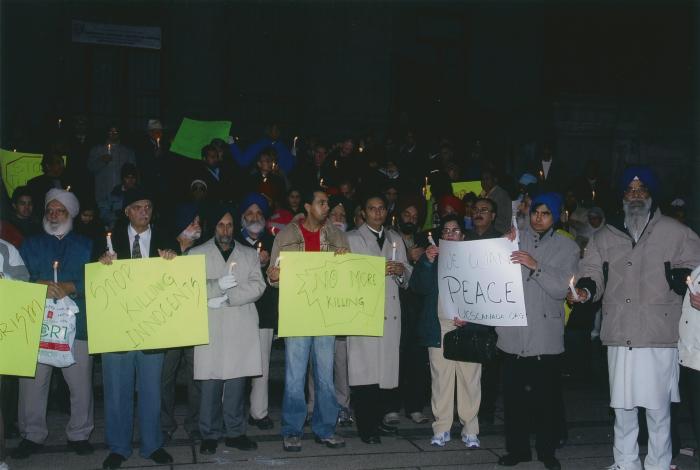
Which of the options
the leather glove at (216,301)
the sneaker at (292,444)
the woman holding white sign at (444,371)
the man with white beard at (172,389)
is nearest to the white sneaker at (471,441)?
the woman holding white sign at (444,371)

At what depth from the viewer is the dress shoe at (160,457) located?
680 centimetres

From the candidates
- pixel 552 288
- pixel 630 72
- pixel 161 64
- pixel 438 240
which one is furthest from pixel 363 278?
pixel 630 72

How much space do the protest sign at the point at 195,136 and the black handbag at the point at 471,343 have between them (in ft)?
19.2

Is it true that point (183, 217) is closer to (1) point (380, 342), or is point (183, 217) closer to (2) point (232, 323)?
(2) point (232, 323)

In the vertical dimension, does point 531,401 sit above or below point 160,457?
above

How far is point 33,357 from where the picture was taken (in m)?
6.38

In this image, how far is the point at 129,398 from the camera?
6.80 m

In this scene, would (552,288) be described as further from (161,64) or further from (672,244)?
(161,64)

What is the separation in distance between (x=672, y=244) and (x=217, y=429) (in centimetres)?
391

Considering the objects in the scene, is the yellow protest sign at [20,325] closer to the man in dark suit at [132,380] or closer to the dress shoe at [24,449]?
the man in dark suit at [132,380]

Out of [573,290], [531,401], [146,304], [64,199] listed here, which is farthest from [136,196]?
[531,401]

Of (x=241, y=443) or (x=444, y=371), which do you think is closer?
(x=241, y=443)

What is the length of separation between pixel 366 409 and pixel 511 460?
1315 mm

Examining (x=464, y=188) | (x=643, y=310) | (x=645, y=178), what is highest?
(x=464, y=188)
